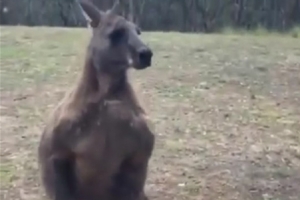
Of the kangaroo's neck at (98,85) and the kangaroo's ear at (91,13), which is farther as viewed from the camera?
the kangaroo's ear at (91,13)

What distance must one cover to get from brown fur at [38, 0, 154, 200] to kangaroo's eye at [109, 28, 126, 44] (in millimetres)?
30

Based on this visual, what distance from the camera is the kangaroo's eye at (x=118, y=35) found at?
377cm

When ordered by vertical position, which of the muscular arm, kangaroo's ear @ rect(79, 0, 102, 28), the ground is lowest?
the ground

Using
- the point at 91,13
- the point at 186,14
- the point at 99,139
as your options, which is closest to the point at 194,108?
the point at 91,13

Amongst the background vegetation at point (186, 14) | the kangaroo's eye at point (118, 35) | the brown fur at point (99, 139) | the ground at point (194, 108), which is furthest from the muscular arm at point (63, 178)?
the background vegetation at point (186, 14)

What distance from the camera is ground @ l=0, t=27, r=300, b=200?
575cm

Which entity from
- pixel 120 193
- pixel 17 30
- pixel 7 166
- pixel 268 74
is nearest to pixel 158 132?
pixel 7 166

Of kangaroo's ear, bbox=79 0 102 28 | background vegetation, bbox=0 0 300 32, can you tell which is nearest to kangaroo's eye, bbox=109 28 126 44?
kangaroo's ear, bbox=79 0 102 28

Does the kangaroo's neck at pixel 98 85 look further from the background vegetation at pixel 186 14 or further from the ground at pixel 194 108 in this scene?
the background vegetation at pixel 186 14

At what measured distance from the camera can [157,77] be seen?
25.7ft

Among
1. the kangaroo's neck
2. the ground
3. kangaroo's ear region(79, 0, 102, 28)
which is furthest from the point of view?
the ground

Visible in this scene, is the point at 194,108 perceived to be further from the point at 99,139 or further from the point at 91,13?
the point at 99,139

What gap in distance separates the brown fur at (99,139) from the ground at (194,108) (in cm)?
86

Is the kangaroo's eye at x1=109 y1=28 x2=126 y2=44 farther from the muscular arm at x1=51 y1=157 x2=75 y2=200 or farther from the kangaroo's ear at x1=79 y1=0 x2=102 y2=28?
the muscular arm at x1=51 y1=157 x2=75 y2=200
